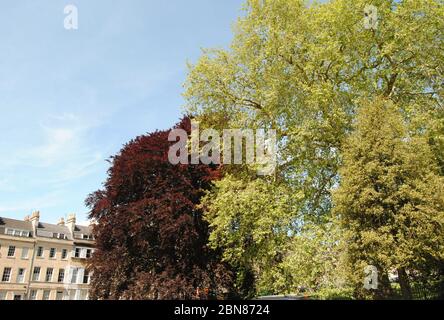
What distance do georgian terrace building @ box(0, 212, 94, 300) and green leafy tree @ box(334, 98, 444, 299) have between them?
48578 mm

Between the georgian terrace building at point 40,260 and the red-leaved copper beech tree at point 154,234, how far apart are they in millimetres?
33945

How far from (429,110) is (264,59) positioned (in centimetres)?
982

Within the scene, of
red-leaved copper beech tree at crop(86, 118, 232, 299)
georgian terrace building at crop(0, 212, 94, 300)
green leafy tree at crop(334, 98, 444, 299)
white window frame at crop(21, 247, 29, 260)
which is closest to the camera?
green leafy tree at crop(334, 98, 444, 299)

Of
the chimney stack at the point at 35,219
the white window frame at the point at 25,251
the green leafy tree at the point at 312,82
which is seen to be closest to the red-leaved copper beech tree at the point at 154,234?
the green leafy tree at the point at 312,82

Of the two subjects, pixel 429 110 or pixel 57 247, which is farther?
pixel 57 247

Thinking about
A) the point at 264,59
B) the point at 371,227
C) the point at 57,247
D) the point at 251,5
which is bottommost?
the point at 371,227

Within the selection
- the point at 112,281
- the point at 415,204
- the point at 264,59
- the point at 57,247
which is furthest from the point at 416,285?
the point at 57,247

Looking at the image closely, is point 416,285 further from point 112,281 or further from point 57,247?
point 57,247

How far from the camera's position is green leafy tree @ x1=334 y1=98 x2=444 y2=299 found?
44.1 feet

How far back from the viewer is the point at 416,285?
18.9 meters

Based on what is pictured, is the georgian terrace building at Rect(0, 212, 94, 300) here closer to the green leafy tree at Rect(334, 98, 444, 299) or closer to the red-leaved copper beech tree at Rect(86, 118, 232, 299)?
the red-leaved copper beech tree at Rect(86, 118, 232, 299)

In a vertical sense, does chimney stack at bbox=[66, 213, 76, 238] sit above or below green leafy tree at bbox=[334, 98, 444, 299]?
above

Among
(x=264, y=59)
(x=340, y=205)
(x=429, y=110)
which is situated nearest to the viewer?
(x=340, y=205)

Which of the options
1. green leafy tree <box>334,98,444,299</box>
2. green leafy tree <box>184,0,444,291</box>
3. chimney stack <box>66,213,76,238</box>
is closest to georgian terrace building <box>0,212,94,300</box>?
chimney stack <box>66,213,76,238</box>
